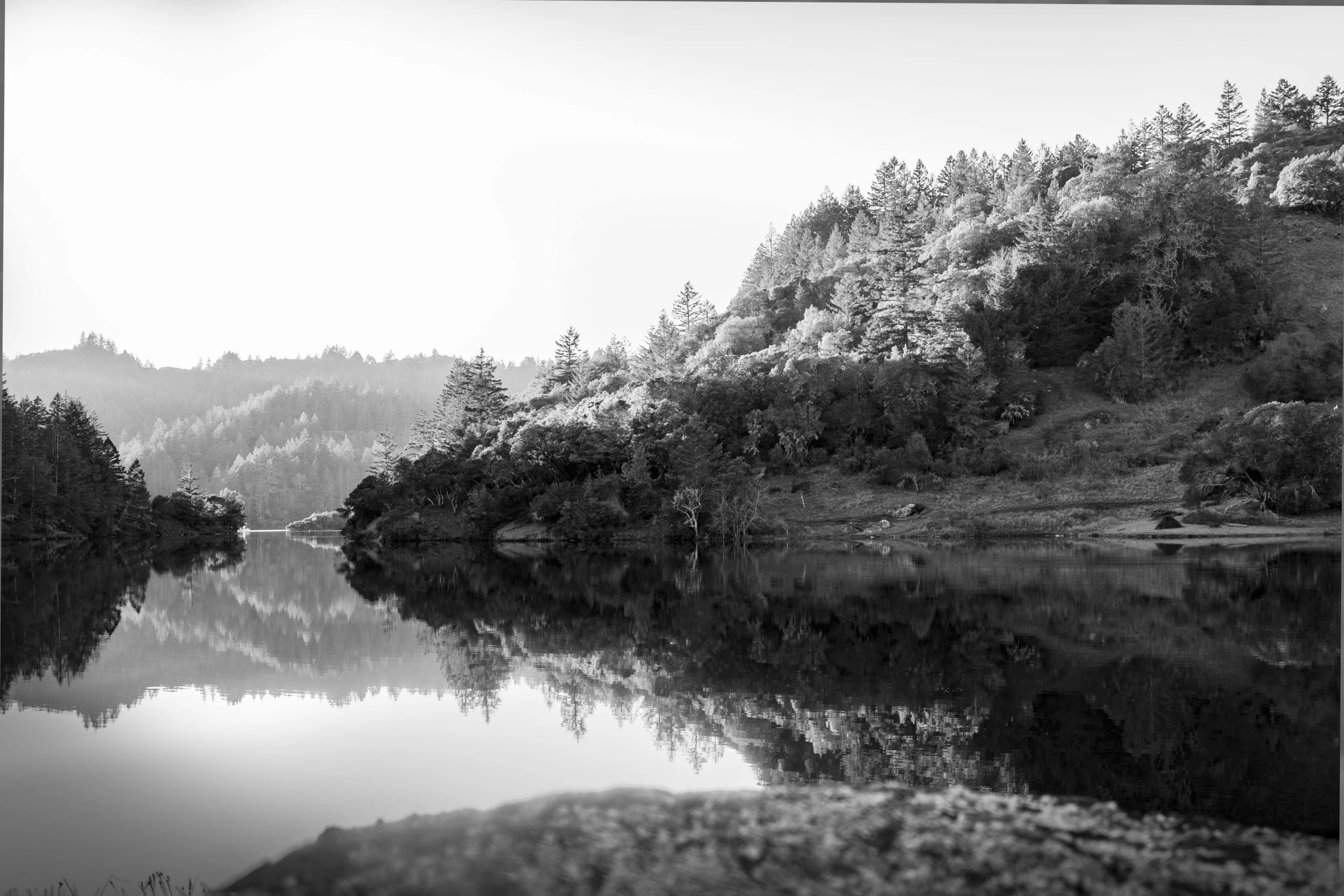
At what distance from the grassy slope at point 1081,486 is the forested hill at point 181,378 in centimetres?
4959

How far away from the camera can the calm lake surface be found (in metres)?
5.95

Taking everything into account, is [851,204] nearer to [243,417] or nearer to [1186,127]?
[1186,127]

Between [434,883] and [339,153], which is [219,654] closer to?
[339,153]

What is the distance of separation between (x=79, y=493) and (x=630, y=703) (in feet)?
138

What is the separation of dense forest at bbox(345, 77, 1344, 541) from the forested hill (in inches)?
1334

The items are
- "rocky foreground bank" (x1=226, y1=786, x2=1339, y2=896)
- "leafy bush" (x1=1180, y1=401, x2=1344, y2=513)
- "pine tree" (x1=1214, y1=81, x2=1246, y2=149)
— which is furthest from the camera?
"pine tree" (x1=1214, y1=81, x2=1246, y2=149)

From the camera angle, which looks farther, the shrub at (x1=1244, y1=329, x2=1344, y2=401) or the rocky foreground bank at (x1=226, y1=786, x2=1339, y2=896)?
the shrub at (x1=1244, y1=329, x2=1344, y2=401)

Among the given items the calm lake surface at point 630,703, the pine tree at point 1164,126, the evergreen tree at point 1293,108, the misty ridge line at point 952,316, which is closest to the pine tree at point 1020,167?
the misty ridge line at point 952,316

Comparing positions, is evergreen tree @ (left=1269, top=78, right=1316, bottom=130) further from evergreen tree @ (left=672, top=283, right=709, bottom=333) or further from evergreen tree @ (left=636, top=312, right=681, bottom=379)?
evergreen tree @ (left=636, top=312, right=681, bottom=379)

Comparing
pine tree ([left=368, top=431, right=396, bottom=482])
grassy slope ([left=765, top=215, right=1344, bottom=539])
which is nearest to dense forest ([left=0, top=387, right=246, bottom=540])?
pine tree ([left=368, top=431, right=396, bottom=482])

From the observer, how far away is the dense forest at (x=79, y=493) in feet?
127

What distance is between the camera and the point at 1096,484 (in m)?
37.2

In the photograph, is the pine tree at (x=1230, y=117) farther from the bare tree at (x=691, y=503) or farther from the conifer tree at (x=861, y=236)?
the bare tree at (x=691, y=503)

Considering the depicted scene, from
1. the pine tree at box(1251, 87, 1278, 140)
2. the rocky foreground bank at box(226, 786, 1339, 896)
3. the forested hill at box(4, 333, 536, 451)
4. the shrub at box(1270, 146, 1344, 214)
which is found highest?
the pine tree at box(1251, 87, 1278, 140)
